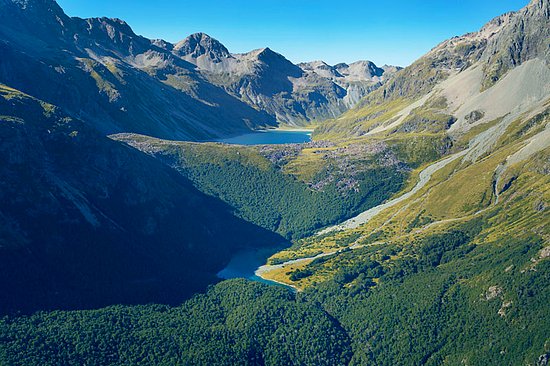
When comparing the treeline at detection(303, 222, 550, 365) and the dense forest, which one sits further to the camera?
the treeline at detection(303, 222, 550, 365)

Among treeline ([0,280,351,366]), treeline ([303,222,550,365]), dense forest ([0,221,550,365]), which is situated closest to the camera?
treeline ([0,280,351,366])

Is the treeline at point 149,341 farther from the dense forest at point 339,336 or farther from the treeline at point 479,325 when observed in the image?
the treeline at point 479,325

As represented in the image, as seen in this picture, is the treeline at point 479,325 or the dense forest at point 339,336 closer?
the dense forest at point 339,336

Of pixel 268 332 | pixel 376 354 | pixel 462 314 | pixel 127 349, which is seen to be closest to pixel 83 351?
pixel 127 349

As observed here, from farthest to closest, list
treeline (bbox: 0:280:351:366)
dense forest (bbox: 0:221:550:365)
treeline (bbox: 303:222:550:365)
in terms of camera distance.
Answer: treeline (bbox: 303:222:550:365), dense forest (bbox: 0:221:550:365), treeline (bbox: 0:280:351:366)

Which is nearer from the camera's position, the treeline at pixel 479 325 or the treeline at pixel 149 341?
the treeline at pixel 149 341

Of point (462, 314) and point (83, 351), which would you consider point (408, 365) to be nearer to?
point (462, 314)

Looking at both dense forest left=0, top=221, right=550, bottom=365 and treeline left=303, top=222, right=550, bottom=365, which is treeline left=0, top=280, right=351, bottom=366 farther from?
treeline left=303, top=222, right=550, bottom=365

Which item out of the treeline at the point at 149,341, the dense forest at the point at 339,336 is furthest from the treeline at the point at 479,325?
the treeline at the point at 149,341

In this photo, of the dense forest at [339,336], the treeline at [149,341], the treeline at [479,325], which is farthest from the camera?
the treeline at [479,325]

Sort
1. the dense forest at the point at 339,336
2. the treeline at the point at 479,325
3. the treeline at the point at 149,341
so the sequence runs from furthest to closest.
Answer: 1. the treeline at the point at 479,325
2. the dense forest at the point at 339,336
3. the treeline at the point at 149,341

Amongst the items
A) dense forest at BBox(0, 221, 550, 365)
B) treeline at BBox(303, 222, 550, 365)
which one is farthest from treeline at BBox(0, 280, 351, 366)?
treeline at BBox(303, 222, 550, 365)
